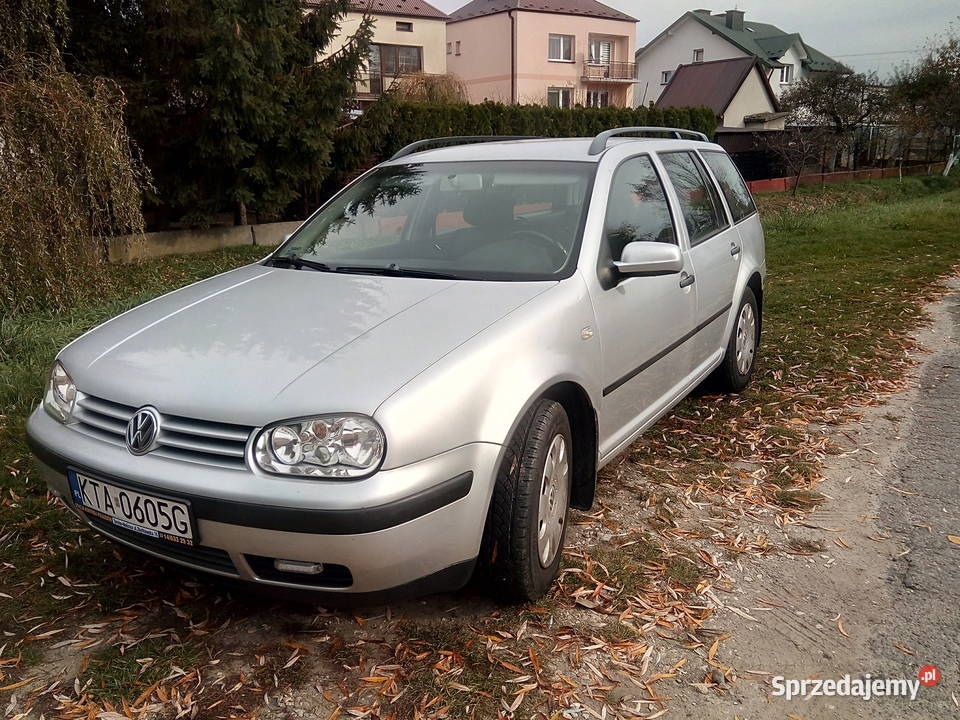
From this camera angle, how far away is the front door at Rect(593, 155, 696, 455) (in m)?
3.44

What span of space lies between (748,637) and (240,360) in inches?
79.7

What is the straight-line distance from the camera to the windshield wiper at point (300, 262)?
371cm

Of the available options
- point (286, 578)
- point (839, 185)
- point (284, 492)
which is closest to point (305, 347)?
point (284, 492)

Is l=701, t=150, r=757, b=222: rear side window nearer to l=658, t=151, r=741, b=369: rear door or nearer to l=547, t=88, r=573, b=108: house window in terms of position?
l=658, t=151, r=741, b=369: rear door

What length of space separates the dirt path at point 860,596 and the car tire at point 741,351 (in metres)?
0.88

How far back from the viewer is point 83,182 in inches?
288

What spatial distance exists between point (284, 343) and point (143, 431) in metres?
0.53

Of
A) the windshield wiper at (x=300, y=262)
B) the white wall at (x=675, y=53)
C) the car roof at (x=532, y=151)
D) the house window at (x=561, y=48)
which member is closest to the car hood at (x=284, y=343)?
the windshield wiper at (x=300, y=262)

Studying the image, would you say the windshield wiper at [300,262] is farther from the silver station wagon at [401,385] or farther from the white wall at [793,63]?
the white wall at [793,63]

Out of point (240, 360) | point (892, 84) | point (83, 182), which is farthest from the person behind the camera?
point (892, 84)

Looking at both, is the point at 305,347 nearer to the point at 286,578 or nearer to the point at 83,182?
the point at 286,578

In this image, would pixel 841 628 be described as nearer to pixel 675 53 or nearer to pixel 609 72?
pixel 609 72

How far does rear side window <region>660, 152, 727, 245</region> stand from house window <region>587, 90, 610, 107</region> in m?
45.6

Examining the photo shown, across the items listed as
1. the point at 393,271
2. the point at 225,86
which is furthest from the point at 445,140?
the point at 225,86
